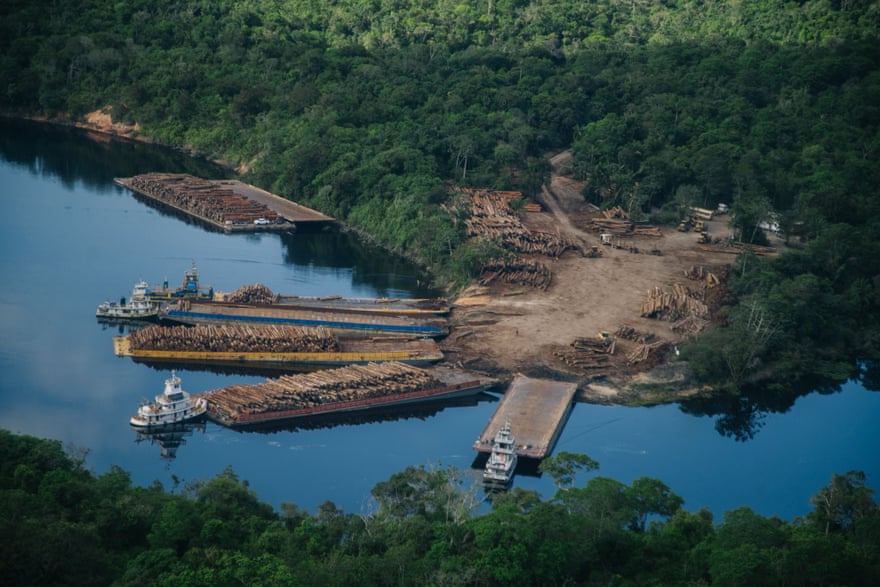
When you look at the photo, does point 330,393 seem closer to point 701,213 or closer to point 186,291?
point 186,291

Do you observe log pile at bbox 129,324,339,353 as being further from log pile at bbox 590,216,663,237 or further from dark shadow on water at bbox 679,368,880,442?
log pile at bbox 590,216,663,237

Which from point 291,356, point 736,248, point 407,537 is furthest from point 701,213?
point 407,537

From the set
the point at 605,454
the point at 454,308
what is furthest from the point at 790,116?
the point at 605,454

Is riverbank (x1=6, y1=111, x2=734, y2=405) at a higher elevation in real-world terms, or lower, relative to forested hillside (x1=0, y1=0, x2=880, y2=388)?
lower

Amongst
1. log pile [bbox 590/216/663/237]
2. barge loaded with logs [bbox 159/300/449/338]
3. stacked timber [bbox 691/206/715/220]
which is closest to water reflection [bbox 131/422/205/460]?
barge loaded with logs [bbox 159/300/449/338]

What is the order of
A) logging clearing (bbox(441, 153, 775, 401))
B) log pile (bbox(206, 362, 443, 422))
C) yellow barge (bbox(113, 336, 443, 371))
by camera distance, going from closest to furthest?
1. log pile (bbox(206, 362, 443, 422))
2. yellow barge (bbox(113, 336, 443, 371))
3. logging clearing (bbox(441, 153, 775, 401))

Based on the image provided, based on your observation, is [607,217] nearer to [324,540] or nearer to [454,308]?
[454,308]
